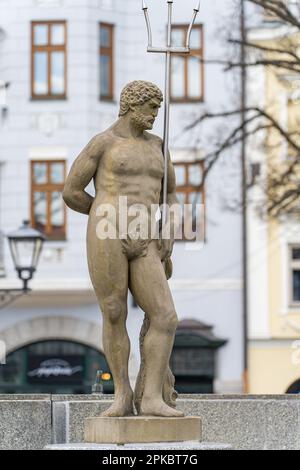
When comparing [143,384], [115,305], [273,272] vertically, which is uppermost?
[273,272]

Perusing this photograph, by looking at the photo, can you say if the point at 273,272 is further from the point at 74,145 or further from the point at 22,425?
the point at 22,425

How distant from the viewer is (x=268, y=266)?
40750 mm

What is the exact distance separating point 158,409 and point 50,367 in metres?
26.5

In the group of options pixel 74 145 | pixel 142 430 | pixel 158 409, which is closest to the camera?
pixel 142 430

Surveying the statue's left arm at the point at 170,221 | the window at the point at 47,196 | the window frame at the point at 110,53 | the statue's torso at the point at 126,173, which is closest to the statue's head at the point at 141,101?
the statue's torso at the point at 126,173

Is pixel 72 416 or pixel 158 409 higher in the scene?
pixel 158 409

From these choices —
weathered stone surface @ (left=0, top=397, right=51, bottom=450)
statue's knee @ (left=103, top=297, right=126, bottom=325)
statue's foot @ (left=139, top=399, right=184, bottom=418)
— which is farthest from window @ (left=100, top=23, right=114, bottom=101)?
statue's foot @ (left=139, top=399, right=184, bottom=418)

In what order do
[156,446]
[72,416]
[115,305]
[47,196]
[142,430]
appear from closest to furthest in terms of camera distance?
1. [156,446]
2. [142,430]
3. [115,305]
4. [72,416]
5. [47,196]

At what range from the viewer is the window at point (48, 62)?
1622 inches

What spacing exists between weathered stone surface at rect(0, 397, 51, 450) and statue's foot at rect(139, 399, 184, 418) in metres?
1.17

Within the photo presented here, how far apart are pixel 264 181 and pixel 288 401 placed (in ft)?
63.8

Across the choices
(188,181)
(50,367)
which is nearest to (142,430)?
(50,367)

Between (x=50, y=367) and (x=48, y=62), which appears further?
(x=48, y=62)

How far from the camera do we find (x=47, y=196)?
41.0 meters
